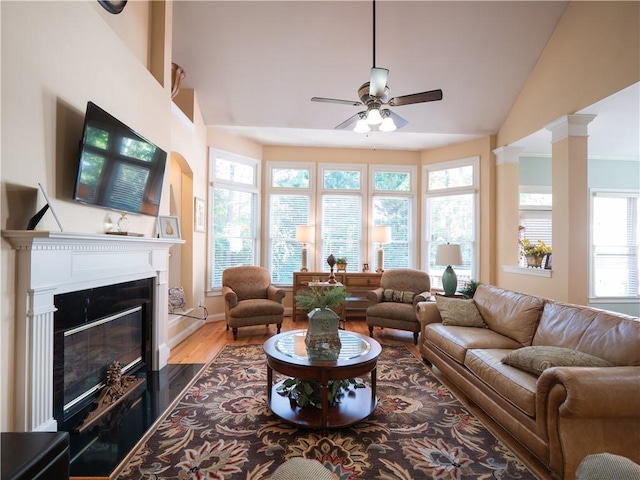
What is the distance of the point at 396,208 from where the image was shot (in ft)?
20.2

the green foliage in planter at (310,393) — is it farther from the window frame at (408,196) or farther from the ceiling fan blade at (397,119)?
the window frame at (408,196)

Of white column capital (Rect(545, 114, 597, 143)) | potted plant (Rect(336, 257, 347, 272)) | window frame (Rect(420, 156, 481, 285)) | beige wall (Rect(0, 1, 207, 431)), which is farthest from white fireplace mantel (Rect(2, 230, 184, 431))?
window frame (Rect(420, 156, 481, 285))

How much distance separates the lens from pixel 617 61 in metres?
3.16

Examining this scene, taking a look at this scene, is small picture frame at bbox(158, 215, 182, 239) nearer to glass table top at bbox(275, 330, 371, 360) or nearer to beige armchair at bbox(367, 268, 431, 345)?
glass table top at bbox(275, 330, 371, 360)

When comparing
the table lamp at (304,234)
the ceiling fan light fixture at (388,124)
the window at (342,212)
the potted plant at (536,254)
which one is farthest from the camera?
the window at (342,212)

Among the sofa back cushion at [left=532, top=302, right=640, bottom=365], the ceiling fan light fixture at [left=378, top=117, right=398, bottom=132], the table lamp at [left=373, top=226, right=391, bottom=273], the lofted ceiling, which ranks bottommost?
the sofa back cushion at [left=532, top=302, right=640, bottom=365]

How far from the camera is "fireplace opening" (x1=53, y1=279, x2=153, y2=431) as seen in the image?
2.03m

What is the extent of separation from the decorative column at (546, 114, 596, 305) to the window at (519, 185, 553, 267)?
5.37 ft

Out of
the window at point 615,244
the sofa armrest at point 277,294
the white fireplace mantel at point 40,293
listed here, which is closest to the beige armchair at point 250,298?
the sofa armrest at point 277,294

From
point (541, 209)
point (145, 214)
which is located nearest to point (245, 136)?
point (145, 214)

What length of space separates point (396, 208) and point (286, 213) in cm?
214

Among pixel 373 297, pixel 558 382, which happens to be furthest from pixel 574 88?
pixel 558 382

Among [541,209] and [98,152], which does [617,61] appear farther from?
[98,152]

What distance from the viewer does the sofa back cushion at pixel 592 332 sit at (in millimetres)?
1885
